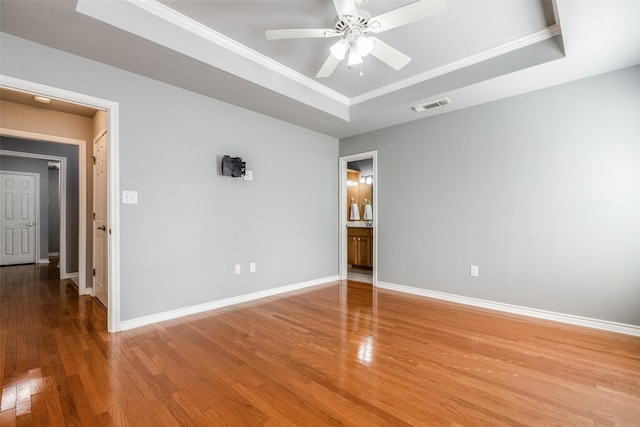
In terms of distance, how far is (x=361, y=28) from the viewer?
2.11 m

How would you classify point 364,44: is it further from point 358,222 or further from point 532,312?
point 358,222

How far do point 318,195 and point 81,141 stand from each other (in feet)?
11.7

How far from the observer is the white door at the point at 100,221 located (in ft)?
11.2

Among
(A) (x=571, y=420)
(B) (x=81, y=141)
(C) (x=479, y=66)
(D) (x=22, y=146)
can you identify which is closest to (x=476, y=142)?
(C) (x=479, y=66)

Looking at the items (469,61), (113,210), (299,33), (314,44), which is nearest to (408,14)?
(299,33)

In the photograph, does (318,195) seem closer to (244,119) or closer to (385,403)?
(244,119)

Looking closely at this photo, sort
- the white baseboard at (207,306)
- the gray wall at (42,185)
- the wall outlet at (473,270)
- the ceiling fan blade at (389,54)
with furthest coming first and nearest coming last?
the gray wall at (42,185)
the wall outlet at (473,270)
the white baseboard at (207,306)
the ceiling fan blade at (389,54)

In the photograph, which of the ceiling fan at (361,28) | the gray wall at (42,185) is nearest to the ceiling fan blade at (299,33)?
the ceiling fan at (361,28)

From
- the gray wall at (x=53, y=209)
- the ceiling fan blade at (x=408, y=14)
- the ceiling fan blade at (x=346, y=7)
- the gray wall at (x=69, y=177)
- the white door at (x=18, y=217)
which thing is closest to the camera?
the ceiling fan blade at (x=408, y=14)

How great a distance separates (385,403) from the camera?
1679 mm

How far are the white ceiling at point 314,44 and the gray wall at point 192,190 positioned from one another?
0.21m

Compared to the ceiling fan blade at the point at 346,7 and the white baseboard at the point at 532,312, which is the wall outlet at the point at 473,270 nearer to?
the white baseboard at the point at 532,312

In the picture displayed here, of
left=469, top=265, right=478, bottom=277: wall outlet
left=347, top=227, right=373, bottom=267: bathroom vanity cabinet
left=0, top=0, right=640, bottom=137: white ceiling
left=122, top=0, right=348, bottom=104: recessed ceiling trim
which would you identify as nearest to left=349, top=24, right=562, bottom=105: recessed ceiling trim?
left=0, top=0, right=640, bottom=137: white ceiling

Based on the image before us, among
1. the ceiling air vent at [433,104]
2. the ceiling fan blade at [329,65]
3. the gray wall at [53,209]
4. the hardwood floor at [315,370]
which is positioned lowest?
the hardwood floor at [315,370]
